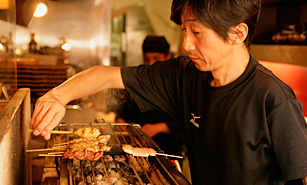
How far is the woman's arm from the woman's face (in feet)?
2.26

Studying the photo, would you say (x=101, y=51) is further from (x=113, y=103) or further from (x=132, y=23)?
(x=113, y=103)

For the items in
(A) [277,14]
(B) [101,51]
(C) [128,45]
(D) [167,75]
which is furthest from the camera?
(C) [128,45]

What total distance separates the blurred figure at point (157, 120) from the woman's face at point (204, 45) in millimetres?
2057

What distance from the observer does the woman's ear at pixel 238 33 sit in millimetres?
2098

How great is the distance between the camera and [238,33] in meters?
2.12

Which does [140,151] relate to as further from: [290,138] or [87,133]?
[290,138]

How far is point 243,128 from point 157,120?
2253mm

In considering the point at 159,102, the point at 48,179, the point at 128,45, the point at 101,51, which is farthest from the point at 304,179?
the point at 128,45

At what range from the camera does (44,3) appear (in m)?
2.73

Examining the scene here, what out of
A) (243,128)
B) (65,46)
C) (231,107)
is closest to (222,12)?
(231,107)

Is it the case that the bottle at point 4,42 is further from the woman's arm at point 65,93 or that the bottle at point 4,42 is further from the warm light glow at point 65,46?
the warm light glow at point 65,46

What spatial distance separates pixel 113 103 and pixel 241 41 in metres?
2.03

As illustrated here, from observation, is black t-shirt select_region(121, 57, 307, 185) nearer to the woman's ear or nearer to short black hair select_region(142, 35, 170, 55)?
the woman's ear

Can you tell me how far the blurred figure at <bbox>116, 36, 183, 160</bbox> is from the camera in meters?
4.16
